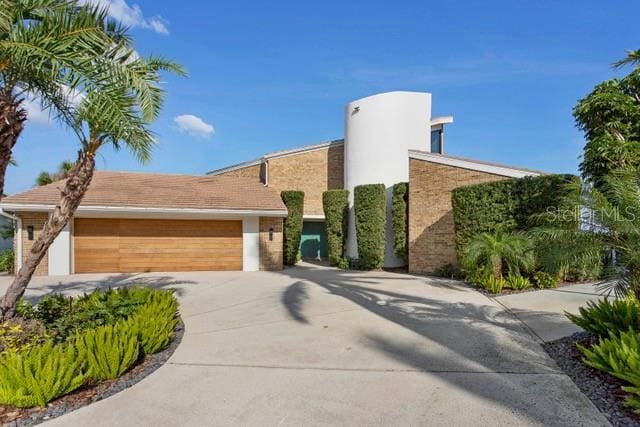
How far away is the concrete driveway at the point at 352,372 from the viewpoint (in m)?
3.61

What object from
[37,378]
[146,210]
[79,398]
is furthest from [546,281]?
[146,210]

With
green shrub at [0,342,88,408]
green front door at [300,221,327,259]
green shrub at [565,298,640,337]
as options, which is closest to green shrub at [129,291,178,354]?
green shrub at [0,342,88,408]

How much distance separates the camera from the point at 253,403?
389 centimetres

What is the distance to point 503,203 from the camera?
1123 cm

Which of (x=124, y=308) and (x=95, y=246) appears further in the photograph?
(x=95, y=246)

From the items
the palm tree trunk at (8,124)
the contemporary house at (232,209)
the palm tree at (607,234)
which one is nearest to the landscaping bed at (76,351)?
the palm tree trunk at (8,124)

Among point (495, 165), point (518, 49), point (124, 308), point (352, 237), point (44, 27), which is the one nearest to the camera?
point (44, 27)

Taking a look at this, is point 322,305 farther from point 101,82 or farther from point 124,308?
point 101,82

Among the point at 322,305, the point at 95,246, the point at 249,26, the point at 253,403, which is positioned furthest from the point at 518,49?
the point at 95,246

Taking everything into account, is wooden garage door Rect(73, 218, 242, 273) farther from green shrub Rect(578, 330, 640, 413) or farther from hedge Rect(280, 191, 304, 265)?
green shrub Rect(578, 330, 640, 413)

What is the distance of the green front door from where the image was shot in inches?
850

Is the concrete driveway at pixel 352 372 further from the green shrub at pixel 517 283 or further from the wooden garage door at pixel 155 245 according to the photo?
the wooden garage door at pixel 155 245

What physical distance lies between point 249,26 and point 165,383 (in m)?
10.9

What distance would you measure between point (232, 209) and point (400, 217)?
696 centimetres
